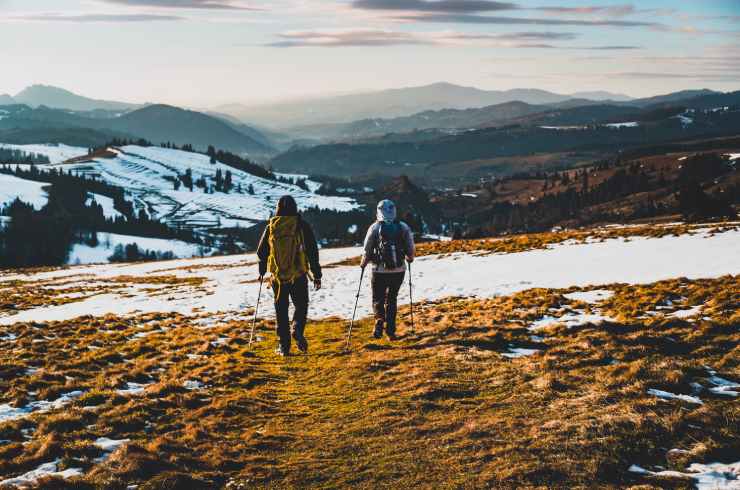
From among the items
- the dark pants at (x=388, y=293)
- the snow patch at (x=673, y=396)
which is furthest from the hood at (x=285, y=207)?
the snow patch at (x=673, y=396)

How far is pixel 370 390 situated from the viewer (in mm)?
12594

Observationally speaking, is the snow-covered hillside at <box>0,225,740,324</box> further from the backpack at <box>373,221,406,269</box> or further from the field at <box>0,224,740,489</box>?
the backpack at <box>373,221,406,269</box>

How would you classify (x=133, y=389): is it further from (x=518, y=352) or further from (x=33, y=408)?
(x=518, y=352)

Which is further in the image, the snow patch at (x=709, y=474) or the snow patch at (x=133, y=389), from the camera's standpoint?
the snow patch at (x=133, y=389)

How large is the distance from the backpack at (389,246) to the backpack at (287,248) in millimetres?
2496

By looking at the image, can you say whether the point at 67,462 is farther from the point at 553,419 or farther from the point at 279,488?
the point at 553,419

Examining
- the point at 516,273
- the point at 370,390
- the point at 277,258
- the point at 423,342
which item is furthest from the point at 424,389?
the point at 516,273

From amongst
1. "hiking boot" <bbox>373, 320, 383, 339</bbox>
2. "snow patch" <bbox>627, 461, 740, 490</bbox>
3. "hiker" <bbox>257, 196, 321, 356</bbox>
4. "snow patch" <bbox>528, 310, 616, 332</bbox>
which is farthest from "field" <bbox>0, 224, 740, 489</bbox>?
"hiker" <bbox>257, 196, 321, 356</bbox>

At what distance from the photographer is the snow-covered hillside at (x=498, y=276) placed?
2602cm

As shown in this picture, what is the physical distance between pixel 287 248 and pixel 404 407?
21.6 feet

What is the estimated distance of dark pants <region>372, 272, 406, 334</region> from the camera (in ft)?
55.9

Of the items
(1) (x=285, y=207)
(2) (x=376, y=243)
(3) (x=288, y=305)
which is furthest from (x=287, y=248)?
(2) (x=376, y=243)

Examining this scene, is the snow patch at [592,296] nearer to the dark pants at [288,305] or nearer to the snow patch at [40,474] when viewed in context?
the dark pants at [288,305]

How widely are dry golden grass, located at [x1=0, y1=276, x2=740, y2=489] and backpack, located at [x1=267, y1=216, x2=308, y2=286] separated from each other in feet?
8.82
